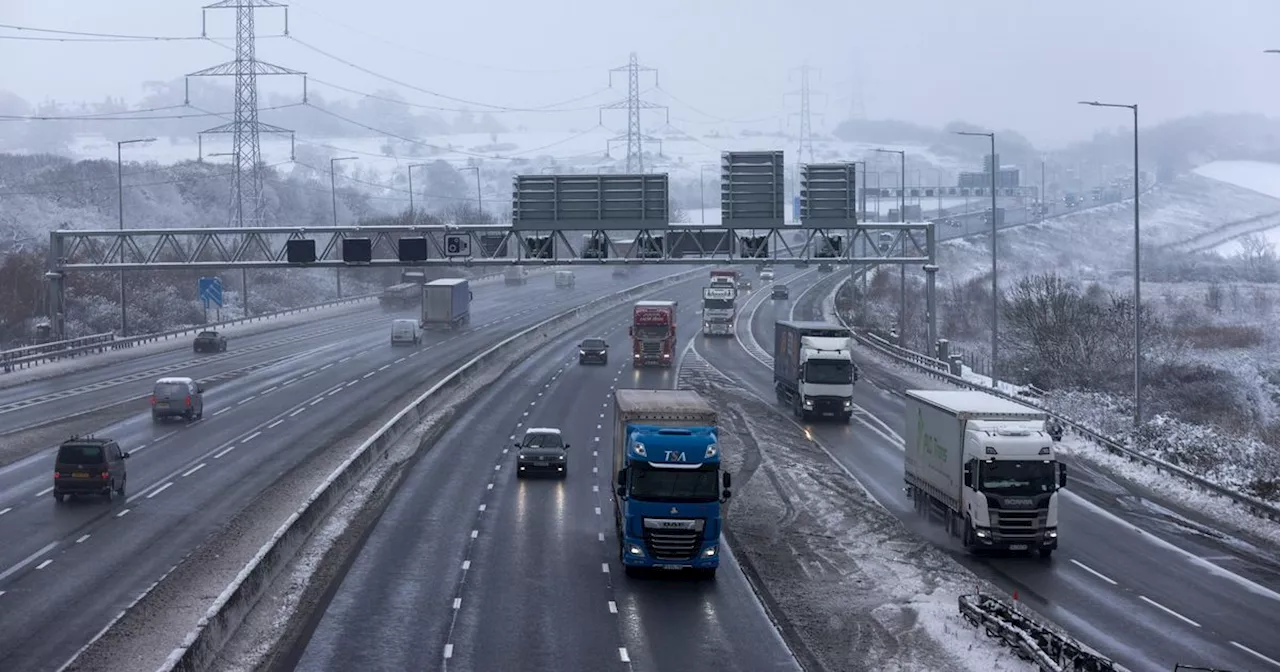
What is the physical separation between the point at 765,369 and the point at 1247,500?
145 feet

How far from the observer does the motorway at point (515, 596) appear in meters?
25.1

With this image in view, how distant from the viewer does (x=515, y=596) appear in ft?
97.2

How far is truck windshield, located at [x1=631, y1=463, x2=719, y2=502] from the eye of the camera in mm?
31156

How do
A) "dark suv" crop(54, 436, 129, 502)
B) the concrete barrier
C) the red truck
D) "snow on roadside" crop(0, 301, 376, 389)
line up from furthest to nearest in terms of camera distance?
the red truck, "snow on roadside" crop(0, 301, 376, 389), "dark suv" crop(54, 436, 129, 502), the concrete barrier

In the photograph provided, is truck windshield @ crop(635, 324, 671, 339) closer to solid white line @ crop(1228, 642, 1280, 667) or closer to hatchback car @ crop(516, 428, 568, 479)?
hatchback car @ crop(516, 428, 568, 479)

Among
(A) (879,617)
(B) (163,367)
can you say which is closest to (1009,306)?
(B) (163,367)

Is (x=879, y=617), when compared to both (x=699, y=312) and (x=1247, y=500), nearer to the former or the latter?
(x=1247, y=500)

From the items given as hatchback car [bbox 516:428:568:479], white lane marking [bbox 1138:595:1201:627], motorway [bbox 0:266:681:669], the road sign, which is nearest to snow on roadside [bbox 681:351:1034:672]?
white lane marking [bbox 1138:595:1201:627]

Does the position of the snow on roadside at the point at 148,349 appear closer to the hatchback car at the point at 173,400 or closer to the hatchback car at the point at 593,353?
the hatchback car at the point at 173,400

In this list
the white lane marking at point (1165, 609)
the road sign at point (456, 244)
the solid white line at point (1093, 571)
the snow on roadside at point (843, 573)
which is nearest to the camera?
the snow on roadside at point (843, 573)

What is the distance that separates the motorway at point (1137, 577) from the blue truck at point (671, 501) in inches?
273

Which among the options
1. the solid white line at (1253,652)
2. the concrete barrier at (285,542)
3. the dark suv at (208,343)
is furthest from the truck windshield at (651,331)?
the solid white line at (1253,652)

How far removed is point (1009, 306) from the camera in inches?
3661

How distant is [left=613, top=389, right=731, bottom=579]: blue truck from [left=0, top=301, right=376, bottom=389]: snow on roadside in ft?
162
